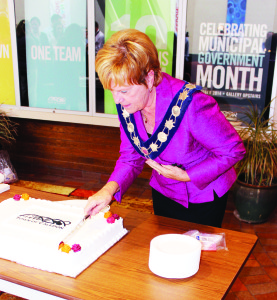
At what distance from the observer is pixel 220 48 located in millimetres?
3527

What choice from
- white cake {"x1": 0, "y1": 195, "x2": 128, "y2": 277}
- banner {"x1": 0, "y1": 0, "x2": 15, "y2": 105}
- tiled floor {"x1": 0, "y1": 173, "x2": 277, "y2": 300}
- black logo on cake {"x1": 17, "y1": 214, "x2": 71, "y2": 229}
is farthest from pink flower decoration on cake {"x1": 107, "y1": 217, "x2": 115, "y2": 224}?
banner {"x1": 0, "y1": 0, "x2": 15, "y2": 105}

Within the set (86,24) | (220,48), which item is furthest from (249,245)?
(86,24)

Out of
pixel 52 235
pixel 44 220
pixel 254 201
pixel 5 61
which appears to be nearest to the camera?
pixel 52 235

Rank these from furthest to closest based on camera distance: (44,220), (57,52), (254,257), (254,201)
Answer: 1. (57,52)
2. (254,201)
3. (254,257)
4. (44,220)

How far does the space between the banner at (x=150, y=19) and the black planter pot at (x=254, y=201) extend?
1.39 meters

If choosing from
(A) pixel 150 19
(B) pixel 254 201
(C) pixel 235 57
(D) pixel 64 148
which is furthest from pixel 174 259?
(D) pixel 64 148

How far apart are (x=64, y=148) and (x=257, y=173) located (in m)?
2.39

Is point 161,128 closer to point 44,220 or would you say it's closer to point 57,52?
point 44,220

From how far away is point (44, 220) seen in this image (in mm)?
1504

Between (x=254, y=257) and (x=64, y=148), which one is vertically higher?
(x=64, y=148)

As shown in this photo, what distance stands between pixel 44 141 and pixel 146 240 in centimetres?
346

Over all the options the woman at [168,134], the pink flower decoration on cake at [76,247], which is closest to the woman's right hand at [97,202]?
the woman at [168,134]

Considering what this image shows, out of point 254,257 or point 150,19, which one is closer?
point 254,257

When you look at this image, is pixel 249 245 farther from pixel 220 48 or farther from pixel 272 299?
pixel 220 48
